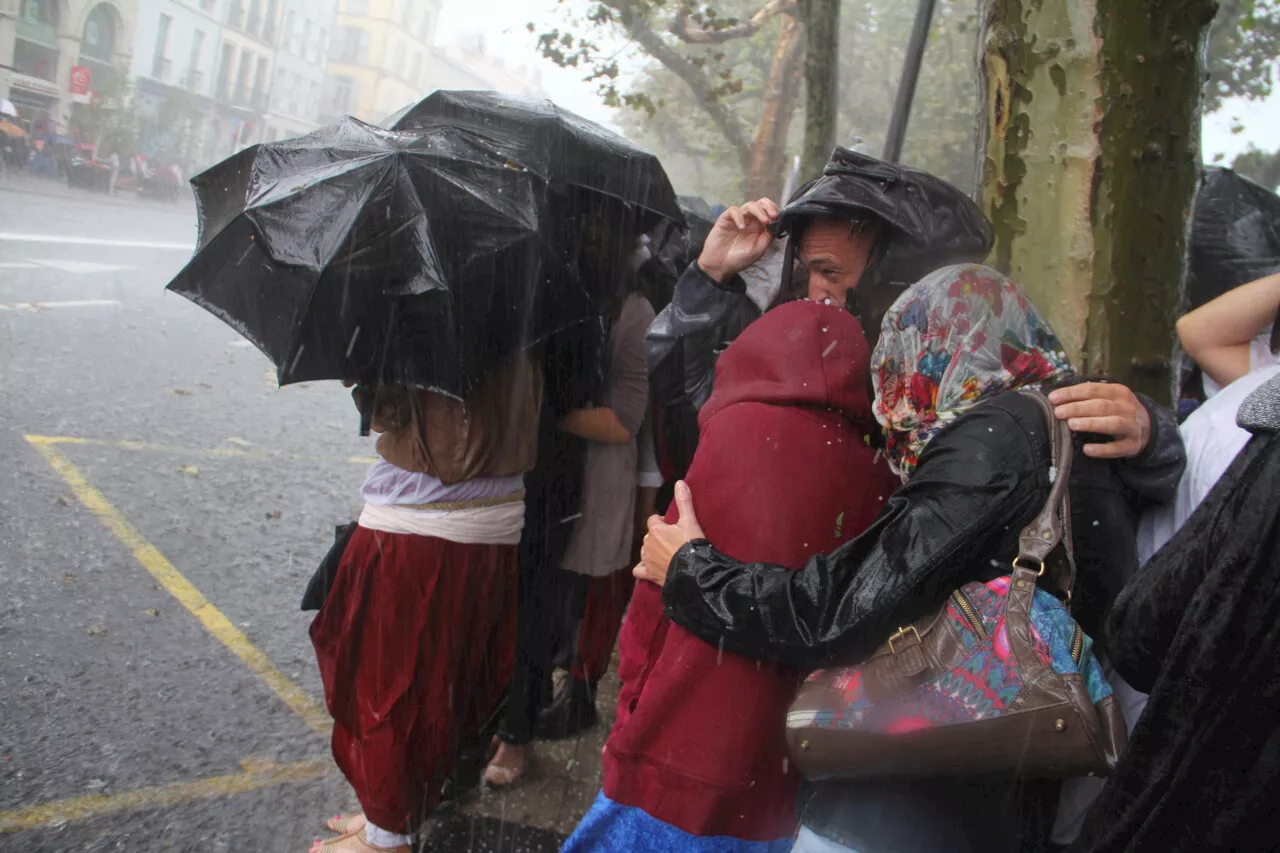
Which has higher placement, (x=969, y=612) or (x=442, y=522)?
(x=969, y=612)

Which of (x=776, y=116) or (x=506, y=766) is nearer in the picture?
(x=506, y=766)

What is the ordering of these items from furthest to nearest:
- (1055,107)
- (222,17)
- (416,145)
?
(222,17)
(1055,107)
(416,145)

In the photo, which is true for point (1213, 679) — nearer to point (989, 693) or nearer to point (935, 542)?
point (989, 693)

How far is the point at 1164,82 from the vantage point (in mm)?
2615

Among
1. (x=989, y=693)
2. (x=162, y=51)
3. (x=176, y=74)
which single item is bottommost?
(x=989, y=693)

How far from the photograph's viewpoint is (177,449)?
20.4ft

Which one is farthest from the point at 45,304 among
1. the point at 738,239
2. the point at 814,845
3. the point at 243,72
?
the point at 243,72

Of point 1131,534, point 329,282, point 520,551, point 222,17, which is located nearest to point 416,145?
point 329,282

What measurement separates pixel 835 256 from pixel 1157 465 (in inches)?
34.3

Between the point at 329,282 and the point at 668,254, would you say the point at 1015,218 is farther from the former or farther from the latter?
the point at 329,282

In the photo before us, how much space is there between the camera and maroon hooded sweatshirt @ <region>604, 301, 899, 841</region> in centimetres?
178

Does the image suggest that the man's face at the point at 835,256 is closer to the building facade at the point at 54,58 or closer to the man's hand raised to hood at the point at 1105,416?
the man's hand raised to hood at the point at 1105,416

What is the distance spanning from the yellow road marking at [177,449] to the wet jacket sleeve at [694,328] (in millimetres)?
4491

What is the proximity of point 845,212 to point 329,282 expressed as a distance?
1177 mm
